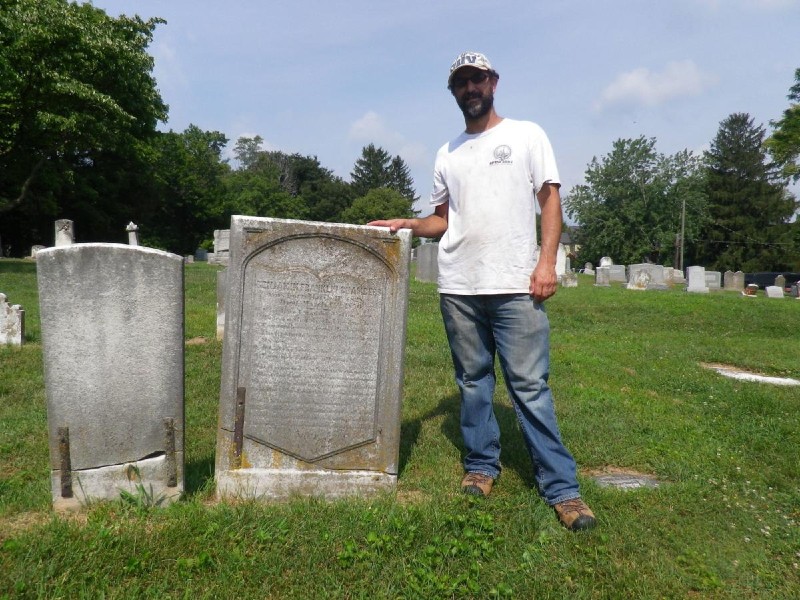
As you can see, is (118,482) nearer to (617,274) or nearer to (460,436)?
(460,436)

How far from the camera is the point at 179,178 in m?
46.8

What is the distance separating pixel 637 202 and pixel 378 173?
3911 cm

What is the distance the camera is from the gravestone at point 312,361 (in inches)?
125

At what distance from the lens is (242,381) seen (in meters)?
3.21

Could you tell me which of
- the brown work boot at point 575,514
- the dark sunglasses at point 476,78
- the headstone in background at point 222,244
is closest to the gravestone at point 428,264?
the headstone in background at point 222,244

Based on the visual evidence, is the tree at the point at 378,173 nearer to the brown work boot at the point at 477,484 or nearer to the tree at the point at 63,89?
the tree at the point at 63,89

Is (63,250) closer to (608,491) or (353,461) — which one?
(353,461)

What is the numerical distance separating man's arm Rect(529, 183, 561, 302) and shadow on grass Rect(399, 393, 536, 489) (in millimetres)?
1105

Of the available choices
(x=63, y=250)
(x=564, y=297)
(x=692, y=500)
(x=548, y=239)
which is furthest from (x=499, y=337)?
(x=564, y=297)

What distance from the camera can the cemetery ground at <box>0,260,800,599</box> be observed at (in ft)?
7.95

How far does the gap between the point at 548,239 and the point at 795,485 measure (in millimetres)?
2059

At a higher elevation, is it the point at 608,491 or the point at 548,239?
the point at 548,239

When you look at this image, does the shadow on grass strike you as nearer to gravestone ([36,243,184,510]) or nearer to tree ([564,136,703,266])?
gravestone ([36,243,184,510])

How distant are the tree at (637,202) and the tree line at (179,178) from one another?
0.30ft
